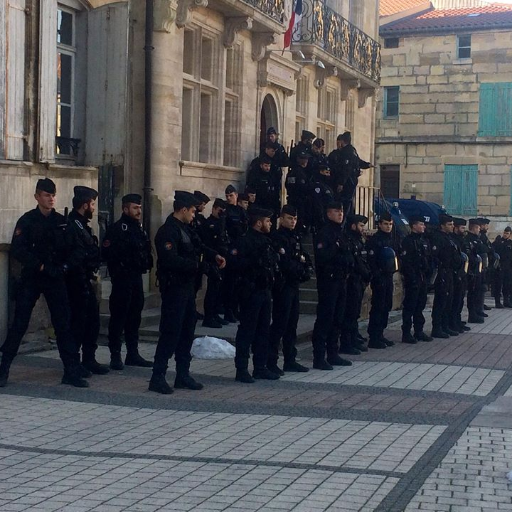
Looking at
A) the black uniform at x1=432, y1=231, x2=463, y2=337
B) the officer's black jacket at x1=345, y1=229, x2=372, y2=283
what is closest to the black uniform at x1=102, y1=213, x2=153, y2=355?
the officer's black jacket at x1=345, y1=229, x2=372, y2=283

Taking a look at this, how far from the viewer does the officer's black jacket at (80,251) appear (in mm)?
10156

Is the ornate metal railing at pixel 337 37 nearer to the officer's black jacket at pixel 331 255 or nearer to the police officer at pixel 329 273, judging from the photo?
the police officer at pixel 329 273

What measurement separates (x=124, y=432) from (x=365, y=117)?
2032 cm

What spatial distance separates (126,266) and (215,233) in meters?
3.37

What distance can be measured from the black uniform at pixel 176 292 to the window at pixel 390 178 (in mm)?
30918

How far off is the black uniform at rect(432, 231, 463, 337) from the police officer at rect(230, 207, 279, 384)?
623 cm

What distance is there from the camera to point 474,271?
19.3 meters

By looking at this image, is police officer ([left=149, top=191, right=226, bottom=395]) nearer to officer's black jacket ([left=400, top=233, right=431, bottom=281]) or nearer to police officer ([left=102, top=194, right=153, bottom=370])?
police officer ([left=102, top=194, right=153, bottom=370])

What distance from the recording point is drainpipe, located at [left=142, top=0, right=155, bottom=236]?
50.6ft

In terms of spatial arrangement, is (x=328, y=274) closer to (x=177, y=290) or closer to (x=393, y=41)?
(x=177, y=290)

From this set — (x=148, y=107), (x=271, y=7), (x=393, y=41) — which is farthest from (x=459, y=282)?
(x=393, y=41)

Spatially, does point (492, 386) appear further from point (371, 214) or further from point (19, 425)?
point (371, 214)

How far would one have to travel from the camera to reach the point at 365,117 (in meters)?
27.7

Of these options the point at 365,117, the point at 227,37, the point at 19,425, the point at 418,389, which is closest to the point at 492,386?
the point at 418,389
